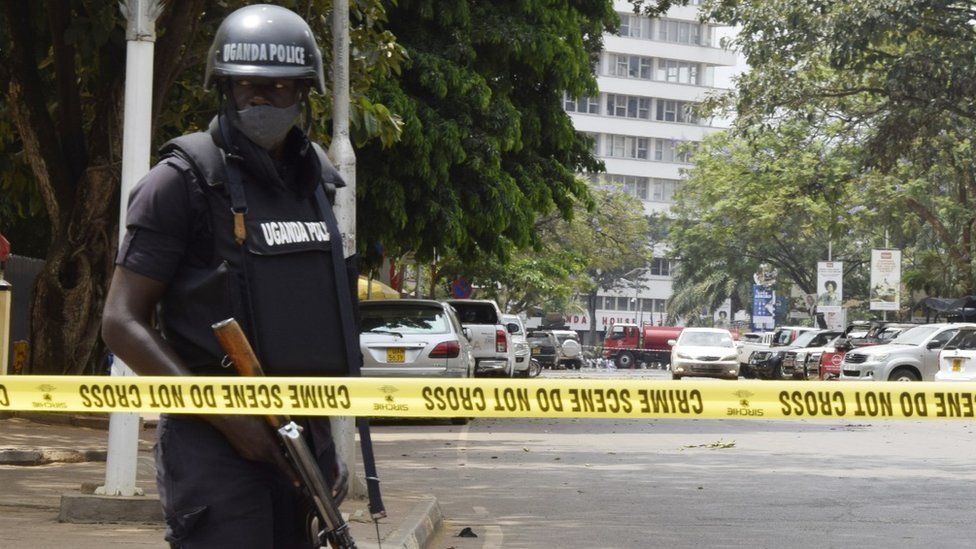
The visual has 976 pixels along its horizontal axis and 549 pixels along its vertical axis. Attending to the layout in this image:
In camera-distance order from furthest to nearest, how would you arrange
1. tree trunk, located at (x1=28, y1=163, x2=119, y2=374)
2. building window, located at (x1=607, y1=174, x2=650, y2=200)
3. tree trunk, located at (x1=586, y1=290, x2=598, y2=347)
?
building window, located at (x1=607, y1=174, x2=650, y2=200) < tree trunk, located at (x1=586, y1=290, x2=598, y2=347) < tree trunk, located at (x1=28, y1=163, x2=119, y2=374)

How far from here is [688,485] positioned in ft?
43.4

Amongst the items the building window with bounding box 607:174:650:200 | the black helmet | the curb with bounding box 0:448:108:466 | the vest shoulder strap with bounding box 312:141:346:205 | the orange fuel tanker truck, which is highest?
the building window with bounding box 607:174:650:200

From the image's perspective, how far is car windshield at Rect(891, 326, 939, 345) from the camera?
30.6 meters

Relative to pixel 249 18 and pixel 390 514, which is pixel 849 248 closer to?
pixel 390 514

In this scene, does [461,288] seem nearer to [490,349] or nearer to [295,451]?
[490,349]

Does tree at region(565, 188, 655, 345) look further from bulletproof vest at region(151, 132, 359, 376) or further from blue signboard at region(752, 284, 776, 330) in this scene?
bulletproof vest at region(151, 132, 359, 376)

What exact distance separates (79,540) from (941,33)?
24815 millimetres

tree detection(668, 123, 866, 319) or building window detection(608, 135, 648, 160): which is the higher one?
building window detection(608, 135, 648, 160)

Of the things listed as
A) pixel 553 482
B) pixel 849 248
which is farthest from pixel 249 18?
pixel 849 248

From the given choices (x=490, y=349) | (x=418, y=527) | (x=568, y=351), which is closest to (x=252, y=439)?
(x=418, y=527)

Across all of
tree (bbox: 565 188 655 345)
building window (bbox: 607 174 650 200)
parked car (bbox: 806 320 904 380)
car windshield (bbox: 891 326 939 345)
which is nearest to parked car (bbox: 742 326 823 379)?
parked car (bbox: 806 320 904 380)

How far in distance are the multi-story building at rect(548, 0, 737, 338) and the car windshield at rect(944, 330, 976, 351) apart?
88644 mm

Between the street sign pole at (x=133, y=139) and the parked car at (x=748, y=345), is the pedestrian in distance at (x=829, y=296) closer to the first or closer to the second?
the parked car at (x=748, y=345)

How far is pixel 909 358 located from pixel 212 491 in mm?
28434
